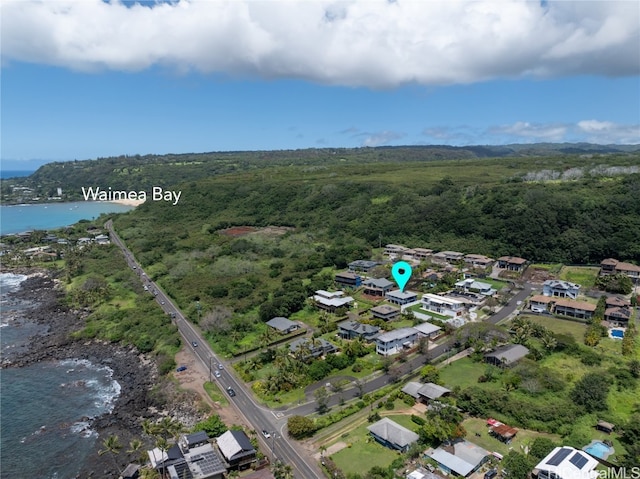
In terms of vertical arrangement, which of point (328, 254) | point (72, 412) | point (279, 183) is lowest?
point (72, 412)

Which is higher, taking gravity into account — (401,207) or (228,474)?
(401,207)

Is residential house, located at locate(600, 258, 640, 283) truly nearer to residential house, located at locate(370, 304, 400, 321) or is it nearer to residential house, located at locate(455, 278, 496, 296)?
residential house, located at locate(455, 278, 496, 296)

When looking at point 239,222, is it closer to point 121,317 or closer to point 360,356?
point 121,317

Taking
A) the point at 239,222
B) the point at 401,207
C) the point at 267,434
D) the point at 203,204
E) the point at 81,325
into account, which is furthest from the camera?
the point at 203,204

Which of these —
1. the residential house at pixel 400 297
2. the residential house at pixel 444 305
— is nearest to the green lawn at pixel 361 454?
the residential house at pixel 444 305

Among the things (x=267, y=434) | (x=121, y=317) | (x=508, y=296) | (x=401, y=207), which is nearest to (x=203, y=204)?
(x=401, y=207)

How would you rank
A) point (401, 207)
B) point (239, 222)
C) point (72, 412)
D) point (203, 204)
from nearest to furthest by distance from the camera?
point (72, 412)
point (401, 207)
point (239, 222)
point (203, 204)

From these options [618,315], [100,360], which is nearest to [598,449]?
[618,315]

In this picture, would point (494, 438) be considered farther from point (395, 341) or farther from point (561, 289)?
point (561, 289)
